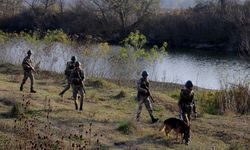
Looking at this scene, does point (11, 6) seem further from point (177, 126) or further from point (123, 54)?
point (177, 126)

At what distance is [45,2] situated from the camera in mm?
80812

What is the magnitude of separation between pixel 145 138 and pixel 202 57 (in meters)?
39.7

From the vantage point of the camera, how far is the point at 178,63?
49.2m

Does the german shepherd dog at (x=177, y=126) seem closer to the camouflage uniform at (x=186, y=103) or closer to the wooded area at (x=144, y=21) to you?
the camouflage uniform at (x=186, y=103)

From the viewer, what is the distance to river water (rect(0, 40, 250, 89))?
3322 cm

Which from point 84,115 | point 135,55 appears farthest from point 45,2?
point 84,115

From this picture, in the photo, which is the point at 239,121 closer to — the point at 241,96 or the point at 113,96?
the point at 241,96

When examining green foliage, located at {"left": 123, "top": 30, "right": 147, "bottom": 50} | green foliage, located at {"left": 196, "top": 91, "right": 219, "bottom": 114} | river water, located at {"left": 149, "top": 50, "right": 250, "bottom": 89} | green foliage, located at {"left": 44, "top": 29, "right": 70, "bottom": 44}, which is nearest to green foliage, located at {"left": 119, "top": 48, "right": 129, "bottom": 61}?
green foliage, located at {"left": 123, "top": 30, "right": 147, "bottom": 50}

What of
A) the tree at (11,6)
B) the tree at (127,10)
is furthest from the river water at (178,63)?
the tree at (11,6)

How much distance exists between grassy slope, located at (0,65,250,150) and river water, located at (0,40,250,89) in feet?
17.8

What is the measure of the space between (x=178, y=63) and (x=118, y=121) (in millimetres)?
31732

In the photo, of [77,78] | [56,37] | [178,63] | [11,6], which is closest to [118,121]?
[77,78]

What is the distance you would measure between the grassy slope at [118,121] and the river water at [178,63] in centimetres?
542

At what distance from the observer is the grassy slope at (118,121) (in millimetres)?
15591
